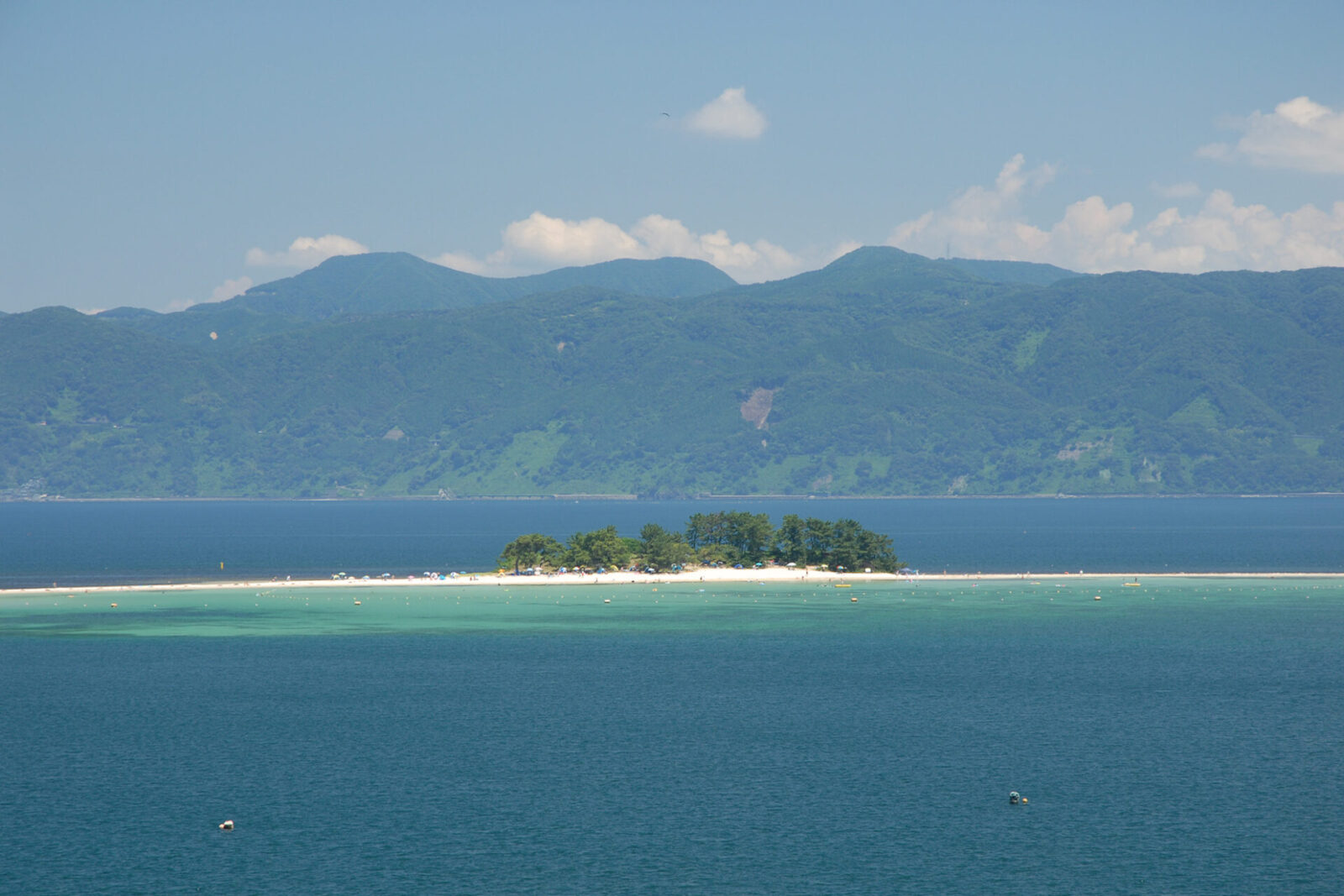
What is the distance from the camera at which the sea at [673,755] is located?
2083 inches

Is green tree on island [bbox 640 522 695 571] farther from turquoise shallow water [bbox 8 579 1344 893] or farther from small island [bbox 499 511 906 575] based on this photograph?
→ turquoise shallow water [bbox 8 579 1344 893]

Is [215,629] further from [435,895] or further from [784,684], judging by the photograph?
[435,895]

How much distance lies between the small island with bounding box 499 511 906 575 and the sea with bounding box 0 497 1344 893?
4566 centimetres

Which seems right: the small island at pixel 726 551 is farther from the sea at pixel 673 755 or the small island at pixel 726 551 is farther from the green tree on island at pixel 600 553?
the sea at pixel 673 755

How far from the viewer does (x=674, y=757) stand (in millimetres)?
71125

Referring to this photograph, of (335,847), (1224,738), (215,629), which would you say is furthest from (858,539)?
(335,847)

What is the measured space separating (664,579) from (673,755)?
329ft

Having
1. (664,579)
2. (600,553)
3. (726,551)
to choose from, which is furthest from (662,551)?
(726,551)

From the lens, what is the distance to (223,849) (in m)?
54.8

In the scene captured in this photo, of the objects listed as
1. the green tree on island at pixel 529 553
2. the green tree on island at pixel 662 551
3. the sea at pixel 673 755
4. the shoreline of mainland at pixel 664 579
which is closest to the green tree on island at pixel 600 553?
the shoreline of mainland at pixel 664 579

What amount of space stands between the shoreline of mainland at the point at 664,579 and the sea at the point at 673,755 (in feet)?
112

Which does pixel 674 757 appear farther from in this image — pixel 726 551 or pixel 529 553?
pixel 726 551

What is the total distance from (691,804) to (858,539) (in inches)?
4807

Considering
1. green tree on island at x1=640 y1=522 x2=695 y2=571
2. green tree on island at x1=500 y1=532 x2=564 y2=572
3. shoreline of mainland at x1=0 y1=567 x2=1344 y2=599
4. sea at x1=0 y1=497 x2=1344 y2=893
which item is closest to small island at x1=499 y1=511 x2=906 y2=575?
green tree on island at x1=500 y1=532 x2=564 y2=572
